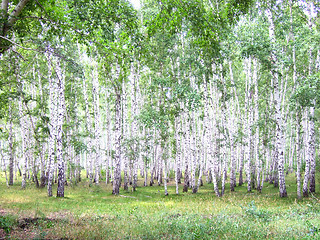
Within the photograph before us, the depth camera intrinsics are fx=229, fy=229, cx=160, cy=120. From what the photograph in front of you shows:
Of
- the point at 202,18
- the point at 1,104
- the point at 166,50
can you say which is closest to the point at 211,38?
the point at 202,18

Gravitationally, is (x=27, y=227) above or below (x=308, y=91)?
below

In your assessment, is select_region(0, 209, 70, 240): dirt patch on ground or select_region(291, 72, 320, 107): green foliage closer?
select_region(0, 209, 70, 240): dirt patch on ground

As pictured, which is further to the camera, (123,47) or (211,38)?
(123,47)

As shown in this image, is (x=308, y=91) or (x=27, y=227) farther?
(x=308, y=91)

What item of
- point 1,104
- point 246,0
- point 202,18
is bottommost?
point 1,104

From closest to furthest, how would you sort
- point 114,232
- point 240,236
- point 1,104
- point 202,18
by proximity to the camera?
point 202,18
point 240,236
point 114,232
point 1,104

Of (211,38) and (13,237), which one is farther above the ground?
(211,38)

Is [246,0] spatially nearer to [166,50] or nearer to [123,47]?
[123,47]

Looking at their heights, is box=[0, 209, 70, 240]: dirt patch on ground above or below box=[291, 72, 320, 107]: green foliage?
below

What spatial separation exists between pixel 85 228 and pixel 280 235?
5236mm

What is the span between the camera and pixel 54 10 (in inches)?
217

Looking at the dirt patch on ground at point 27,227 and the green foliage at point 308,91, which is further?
the green foliage at point 308,91

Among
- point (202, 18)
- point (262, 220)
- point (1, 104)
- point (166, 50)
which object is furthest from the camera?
point (166, 50)

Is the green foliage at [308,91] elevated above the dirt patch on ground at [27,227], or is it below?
above
